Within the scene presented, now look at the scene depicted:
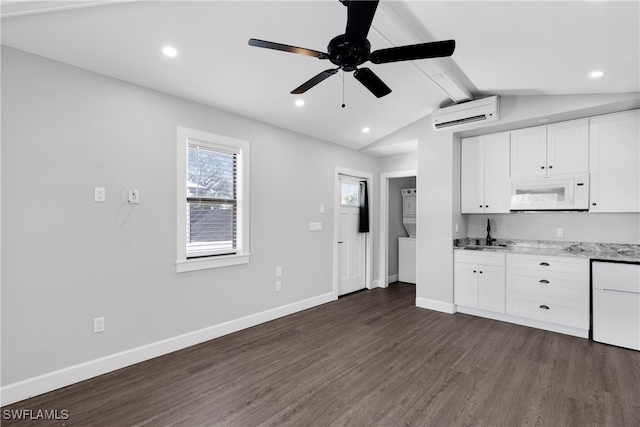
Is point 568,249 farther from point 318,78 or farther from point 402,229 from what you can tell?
point 318,78

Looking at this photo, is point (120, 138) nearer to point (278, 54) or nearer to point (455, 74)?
point (278, 54)

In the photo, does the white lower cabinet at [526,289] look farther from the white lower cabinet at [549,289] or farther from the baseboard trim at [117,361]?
the baseboard trim at [117,361]

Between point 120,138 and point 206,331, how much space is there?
83.5 inches

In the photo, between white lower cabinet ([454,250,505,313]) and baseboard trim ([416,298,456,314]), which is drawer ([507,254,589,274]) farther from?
baseboard trim ([416,298,456,314])

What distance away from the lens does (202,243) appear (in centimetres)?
337

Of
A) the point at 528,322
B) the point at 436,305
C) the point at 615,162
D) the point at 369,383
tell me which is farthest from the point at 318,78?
the point at 528,322

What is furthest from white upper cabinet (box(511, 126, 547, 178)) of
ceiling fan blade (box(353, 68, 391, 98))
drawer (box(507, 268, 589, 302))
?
ceiling fan blade (box(353, 68, 391, 98))

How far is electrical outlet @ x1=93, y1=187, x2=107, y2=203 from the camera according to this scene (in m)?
2.59

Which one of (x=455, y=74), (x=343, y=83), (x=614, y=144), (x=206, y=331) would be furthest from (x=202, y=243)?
(x=614, y=144)

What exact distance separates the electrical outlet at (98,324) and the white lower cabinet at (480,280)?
4.15m

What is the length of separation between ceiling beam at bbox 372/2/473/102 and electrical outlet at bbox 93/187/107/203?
262cm

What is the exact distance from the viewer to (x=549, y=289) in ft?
11.9

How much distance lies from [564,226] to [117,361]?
5.31 m

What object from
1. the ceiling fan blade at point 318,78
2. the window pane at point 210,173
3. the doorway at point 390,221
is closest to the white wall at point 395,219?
the doorway at point 390,221
